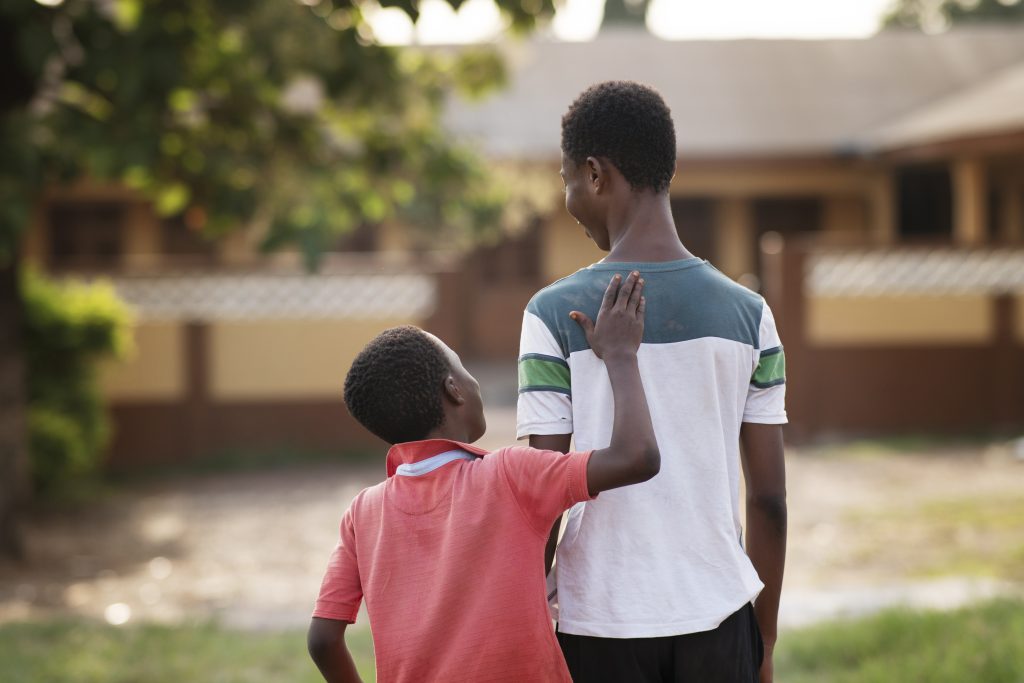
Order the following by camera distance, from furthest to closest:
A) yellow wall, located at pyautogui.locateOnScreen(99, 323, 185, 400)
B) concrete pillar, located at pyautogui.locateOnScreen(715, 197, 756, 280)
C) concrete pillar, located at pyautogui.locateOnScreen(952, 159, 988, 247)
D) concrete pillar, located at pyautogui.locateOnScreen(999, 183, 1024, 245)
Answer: concrete pillar, located at pyautogui.locateOnScreen(715, 197, 756, 280)
concrete pillar, located at pyautogui.locateOnScreen(999, 183, 1024, 245)
concrete pillar, located at pyautogui.locateOnScreen(952, 159, 988, 247)
yellow wall, located at pyautogui.locateOnScreen(99, 323, 185, 400)

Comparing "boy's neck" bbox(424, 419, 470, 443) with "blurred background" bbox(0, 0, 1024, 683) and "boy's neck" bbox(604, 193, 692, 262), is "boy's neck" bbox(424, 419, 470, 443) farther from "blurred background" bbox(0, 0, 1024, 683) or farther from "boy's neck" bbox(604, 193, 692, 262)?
"blurred background" bbox(0, 0, 1024, 683)

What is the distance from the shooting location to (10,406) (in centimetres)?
750

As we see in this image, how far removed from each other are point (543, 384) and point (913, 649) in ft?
10.2

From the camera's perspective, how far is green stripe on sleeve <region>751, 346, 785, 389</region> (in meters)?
2.13

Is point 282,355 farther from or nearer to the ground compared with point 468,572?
nearer to the ground

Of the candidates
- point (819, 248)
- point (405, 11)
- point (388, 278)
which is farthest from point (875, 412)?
point (405, 11)

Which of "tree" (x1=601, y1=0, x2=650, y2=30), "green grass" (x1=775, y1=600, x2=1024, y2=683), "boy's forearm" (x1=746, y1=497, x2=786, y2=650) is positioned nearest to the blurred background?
"green grass" (x1=775, y1=600, x2=1024, y2=683)

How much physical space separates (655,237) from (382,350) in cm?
51

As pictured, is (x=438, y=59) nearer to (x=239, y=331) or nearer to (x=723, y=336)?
(x=239, y=331)

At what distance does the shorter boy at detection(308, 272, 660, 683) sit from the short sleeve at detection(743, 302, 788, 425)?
0.92 ft

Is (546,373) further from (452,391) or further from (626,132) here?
(626,132)

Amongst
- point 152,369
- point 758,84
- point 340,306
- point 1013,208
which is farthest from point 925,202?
point 152,369

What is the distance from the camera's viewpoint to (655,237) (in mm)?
2078

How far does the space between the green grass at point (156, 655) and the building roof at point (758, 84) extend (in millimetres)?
11342
